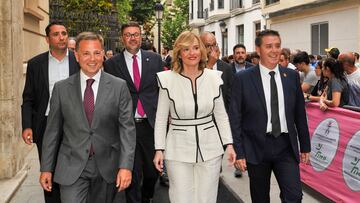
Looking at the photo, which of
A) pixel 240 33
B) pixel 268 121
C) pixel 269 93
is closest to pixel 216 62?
pixel 269 93

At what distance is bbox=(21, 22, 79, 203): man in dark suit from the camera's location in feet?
16.1

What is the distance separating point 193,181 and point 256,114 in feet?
2.79

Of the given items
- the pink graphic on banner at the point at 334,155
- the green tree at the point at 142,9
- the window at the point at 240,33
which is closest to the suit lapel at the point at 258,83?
the pink graphic on banner at the point at 334,155

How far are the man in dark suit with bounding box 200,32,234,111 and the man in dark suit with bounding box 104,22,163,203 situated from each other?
73 cm

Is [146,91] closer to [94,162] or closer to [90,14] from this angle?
[94,162]

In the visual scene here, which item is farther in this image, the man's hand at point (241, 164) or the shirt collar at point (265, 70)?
the shirt collar at point (265, 70)

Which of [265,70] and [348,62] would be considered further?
[348,62]

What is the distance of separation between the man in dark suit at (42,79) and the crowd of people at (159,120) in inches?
0.4

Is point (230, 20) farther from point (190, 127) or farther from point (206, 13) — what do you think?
point (190, 127)

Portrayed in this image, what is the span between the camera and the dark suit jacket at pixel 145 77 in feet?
17.3

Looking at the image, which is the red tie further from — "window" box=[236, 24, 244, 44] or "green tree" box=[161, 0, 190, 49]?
"green tree" box=[161, 0, 190, 49]

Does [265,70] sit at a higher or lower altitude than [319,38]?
lower

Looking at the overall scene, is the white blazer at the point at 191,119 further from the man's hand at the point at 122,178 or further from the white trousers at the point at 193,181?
the man's hand at the point at 122,178

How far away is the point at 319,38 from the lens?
21688 mm
